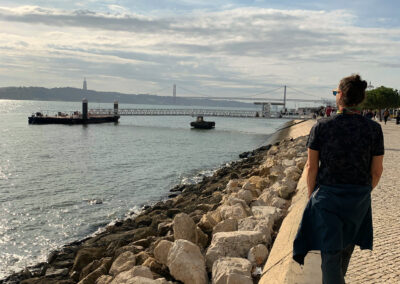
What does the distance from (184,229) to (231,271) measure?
178 centimetres

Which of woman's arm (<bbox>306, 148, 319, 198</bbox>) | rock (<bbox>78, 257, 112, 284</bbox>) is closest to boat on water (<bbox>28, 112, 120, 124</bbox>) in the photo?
rock (<bbox>78, 257, 112, 284</bbox>)

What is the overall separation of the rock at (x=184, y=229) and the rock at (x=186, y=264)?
3.32 ft

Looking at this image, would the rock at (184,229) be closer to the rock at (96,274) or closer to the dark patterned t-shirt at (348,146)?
the rock at (96,274)

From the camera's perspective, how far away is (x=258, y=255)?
4441 mm

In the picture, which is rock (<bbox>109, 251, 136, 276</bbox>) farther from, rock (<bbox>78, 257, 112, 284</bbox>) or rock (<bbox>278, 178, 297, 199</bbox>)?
rock (<bbox>278, 178, 297, 199</bbox>)

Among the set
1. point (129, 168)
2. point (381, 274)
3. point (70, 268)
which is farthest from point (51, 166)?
point (381, 274)

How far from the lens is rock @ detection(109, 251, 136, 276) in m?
5.05

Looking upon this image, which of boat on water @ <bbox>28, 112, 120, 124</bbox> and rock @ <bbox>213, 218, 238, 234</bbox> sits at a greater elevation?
rock @ <bbox>213, 218, 238, 234</bbox>

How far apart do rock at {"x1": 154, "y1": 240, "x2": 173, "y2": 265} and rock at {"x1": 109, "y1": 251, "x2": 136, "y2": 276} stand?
39cm

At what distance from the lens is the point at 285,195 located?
7.53 m

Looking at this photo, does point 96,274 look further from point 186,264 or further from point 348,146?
point 348,146

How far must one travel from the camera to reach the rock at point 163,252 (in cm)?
484

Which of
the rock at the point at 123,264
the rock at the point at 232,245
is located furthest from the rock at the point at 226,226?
the rock at the point at 123,264

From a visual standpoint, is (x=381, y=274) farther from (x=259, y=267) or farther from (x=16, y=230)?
(x=16, y=230)
